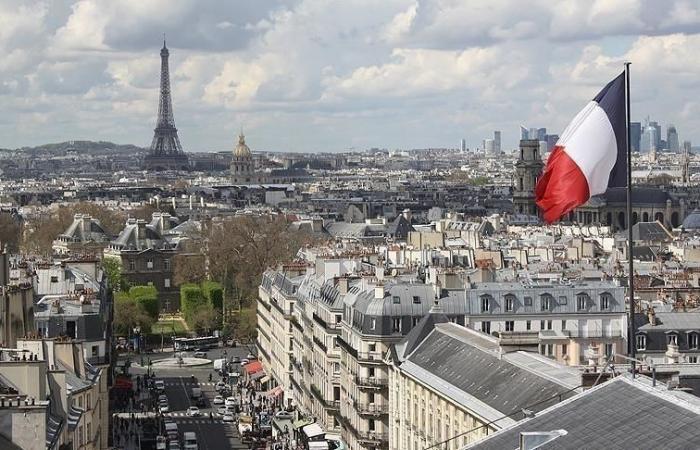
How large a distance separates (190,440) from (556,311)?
1492 centimetres

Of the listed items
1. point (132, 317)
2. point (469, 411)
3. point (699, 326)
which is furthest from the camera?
point (132, 317)

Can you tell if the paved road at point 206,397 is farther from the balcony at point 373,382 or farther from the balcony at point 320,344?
the balcony at point 373,382

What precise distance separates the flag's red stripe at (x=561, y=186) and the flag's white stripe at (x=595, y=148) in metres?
0.13

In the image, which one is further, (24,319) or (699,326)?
(699,326)

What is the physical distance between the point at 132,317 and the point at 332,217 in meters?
91.3

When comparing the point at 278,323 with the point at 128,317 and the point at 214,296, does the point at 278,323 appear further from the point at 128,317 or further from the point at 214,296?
the point at 214,296

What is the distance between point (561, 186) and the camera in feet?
91.4

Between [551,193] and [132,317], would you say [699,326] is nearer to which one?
[551,193]

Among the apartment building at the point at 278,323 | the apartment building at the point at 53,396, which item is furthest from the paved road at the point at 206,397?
the apartment building at the point at 53,396

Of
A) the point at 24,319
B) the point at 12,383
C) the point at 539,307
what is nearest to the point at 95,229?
the point at 539,307

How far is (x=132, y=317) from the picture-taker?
100 meters

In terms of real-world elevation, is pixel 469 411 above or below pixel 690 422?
below

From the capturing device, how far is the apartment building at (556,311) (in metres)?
59.0

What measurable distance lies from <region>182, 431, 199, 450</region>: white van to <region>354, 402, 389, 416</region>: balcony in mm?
8238
